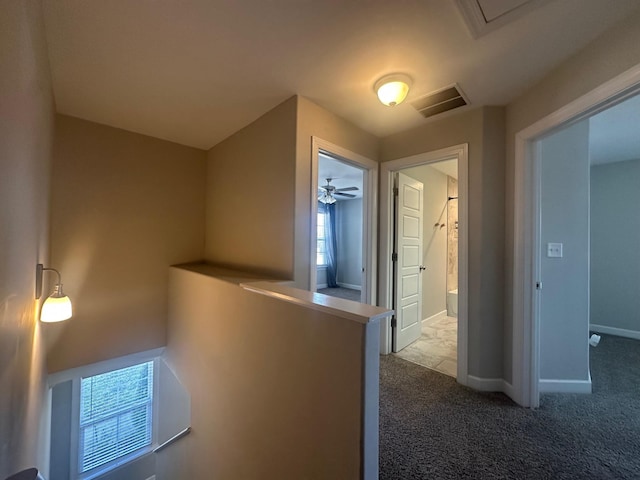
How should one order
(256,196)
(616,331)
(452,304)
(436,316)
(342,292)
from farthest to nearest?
(342,292)
(452,304)
(436,316)
(616,331)
(256,196)

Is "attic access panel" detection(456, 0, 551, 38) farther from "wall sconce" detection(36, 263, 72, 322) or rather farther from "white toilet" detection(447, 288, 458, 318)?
"white toilet" detection(447, 288, 458, 318)

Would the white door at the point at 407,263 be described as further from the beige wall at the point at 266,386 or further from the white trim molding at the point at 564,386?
the beige wall at the point at 266,386

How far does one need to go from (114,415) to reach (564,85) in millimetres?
5561

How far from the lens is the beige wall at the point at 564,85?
1.35m

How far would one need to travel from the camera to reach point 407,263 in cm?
315

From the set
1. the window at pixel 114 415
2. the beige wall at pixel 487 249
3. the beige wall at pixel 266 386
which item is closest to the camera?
the beige wall at pixel 266 386

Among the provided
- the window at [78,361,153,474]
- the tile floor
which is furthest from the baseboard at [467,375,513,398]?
the window at [78,361,153,474]

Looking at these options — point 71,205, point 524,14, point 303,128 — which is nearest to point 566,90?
point 524,14

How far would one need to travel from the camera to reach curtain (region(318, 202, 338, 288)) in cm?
716

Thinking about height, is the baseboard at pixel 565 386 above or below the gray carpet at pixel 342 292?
above

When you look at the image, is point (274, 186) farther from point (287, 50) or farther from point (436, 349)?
point (436, 349)

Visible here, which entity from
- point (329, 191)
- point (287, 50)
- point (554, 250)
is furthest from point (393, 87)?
point (329, 191)

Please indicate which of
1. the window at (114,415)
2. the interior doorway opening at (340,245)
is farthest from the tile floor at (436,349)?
the window at (114,415)

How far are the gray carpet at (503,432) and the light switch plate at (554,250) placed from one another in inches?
44.8
